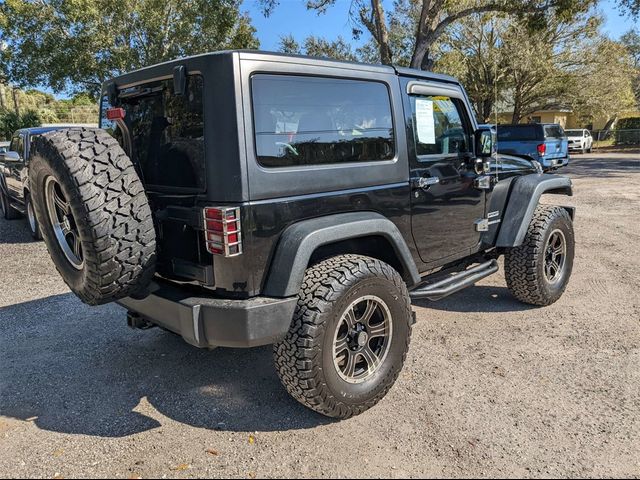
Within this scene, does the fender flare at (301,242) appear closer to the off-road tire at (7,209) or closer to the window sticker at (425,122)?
the window sticker at (425,122)

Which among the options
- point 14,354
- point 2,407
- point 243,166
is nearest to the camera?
point 243,166

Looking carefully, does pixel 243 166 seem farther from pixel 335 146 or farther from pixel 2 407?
pixel 2 407

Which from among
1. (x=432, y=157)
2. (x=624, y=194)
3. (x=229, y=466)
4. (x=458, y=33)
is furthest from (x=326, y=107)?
(x=458, y=33)

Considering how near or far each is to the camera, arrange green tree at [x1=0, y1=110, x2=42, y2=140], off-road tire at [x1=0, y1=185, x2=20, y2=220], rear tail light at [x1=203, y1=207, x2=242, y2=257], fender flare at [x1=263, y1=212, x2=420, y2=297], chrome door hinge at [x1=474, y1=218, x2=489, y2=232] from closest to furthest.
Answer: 1. rear tail light at [x1=203, y1=207, x2=242, y2=257]
2. fender flare at [x1=263, y1=212, x2=420, y2=297]
3. chrome door hinge at [x1=474, y1=218, x2=489, y2=232]
4. off-road tire at [x1=0, y1=185, x2=20, y2=220]
5. green tree at [x1=0, y1=110, x2=42, y2=140]

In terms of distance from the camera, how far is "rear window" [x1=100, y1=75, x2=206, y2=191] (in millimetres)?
2668

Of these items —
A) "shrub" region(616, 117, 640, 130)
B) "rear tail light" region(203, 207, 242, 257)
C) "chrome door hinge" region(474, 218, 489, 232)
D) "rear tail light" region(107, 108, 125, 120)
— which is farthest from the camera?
"shrub" region(616, 117, 640, 130)

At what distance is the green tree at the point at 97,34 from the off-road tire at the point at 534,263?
1617 cm

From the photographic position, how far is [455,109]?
402 centimetres

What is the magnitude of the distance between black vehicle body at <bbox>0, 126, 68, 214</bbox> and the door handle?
622cm

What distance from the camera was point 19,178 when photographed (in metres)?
8.01

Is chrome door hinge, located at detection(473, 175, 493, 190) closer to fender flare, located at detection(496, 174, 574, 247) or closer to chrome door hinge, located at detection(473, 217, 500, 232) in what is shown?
chrome door hinge, located at detection(473, 217, 500, 232)

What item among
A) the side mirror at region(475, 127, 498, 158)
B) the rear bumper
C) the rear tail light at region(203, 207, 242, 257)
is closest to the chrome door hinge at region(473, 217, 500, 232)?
the side mirror at region(475, 127, 498, 158)

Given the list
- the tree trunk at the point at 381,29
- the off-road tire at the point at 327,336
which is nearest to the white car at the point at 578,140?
the tree trunk at the point at 381,29

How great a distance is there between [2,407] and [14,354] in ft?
2.97
